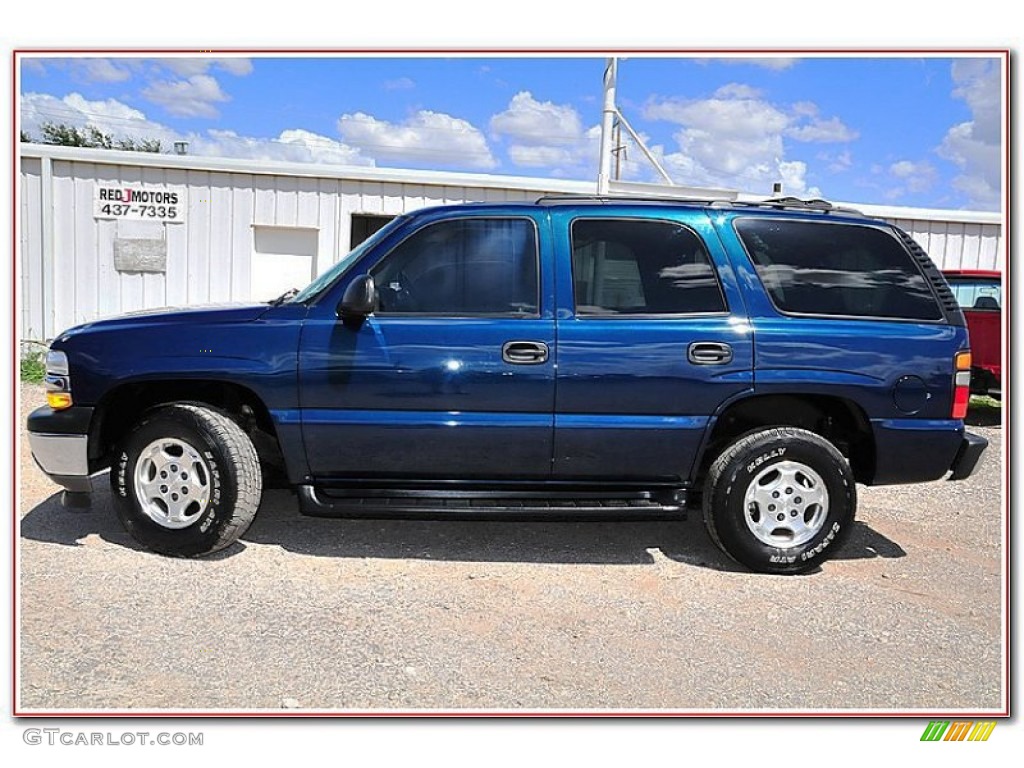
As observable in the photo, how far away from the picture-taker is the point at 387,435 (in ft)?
14.4

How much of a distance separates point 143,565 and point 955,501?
548 cm

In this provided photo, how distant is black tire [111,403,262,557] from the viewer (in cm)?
440

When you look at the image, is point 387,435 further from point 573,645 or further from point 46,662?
point 46,662

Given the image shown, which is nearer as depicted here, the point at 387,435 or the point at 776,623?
the point at 776,623

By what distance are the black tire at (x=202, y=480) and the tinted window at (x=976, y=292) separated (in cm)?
901

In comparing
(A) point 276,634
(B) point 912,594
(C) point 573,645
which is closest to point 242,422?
(A) point 276,634

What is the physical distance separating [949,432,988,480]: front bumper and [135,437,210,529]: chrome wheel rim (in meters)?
3.94

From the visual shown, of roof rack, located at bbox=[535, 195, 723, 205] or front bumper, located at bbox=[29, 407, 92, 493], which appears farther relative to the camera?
roof rack, located at bbox=[535, 195, 723, 205]

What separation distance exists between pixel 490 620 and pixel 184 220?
8636 millimetres

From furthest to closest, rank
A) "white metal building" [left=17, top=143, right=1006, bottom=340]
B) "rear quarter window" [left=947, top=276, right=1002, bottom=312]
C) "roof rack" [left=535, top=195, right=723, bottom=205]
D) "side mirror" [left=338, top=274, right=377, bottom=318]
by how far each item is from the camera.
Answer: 1. "white metal building" [left=17, top=143, right=1006, bottom=340]
2. "rear quarter window" [left=947, top=276, right=1002, bottom=312]
3. "roof rack" [left=535, top=195, right=723, bottom=205]
4. "side mirror" [left=338, top=274, right=377, bottom=318]

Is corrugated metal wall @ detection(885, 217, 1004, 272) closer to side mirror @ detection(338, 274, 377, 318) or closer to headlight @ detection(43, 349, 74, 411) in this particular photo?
side mirror @ detection(338, 274, 377, 318)

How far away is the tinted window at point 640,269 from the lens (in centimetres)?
445

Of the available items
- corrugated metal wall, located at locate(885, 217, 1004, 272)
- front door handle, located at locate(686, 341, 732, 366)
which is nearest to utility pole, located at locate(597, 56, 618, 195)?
corrugated metal wall, located at locate(885, 217, 1004, 272)

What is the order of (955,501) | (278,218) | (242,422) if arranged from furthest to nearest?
(278,218) → (955,501) → (242,422)
